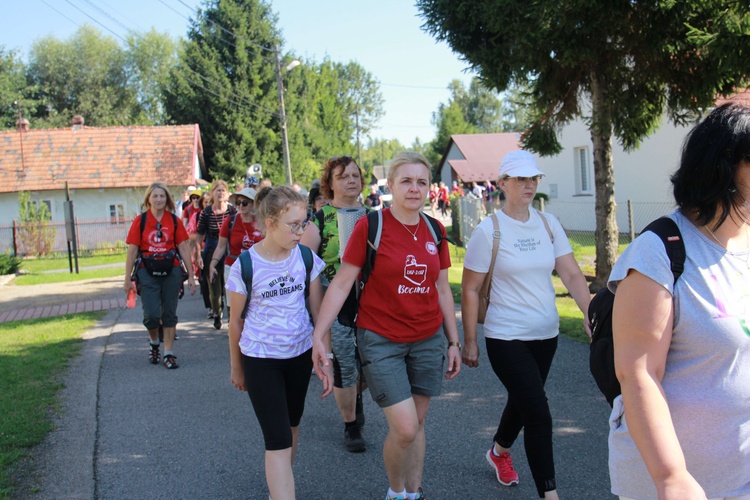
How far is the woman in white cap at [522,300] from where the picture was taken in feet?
12.8

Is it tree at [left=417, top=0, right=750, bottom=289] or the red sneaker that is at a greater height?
tree at [left=417, top=0, right=750, bottom=289]

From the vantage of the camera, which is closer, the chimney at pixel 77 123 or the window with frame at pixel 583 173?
the window with frame at pixel 583 173

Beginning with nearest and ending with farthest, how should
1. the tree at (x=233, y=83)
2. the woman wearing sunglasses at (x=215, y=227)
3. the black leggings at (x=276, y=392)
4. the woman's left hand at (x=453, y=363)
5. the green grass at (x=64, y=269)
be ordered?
the black leggings at (x=276, y=392) → the woman's left hand at (x=453, y=363) → the woman wearing sunglasses at (x=215, y=227) → the green grass at (x=64, y=269) → the tree at (x=233, y=83)

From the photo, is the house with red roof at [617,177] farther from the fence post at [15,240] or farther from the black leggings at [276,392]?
the fence post at [15,240]

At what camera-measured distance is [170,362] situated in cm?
784

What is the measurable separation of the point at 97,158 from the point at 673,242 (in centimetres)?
3824

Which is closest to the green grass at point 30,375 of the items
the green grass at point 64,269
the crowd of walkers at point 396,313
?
the crowd of walkers at point 396,313

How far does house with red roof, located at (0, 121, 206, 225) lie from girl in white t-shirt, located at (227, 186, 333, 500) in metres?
31.4

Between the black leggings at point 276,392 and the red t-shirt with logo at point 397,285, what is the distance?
449 millimetres

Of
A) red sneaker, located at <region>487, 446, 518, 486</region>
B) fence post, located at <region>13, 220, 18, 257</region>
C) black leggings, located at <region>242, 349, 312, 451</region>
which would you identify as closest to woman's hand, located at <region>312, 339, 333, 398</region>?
black leggings, located at <region>242, 349, 312, 451</region>

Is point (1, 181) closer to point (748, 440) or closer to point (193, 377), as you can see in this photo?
point (193, 377)

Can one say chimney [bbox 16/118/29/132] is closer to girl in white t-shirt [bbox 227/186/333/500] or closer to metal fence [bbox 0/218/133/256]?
metal fence [bbox 0/218/133/256]

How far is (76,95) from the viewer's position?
2655 inches

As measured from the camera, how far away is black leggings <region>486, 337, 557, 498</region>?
12.7 ft
